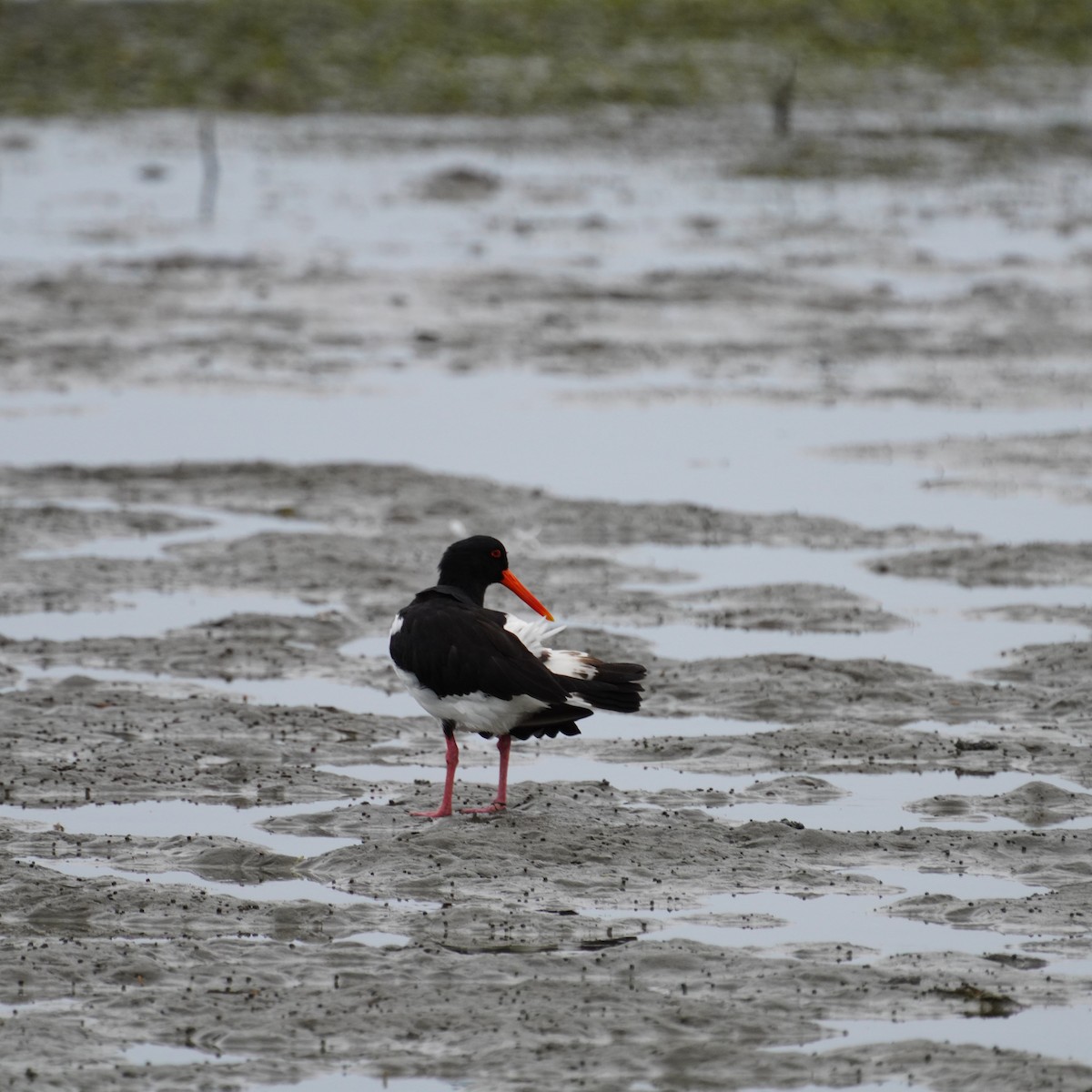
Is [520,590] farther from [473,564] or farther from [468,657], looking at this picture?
[468,657]

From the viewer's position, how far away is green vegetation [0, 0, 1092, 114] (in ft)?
140

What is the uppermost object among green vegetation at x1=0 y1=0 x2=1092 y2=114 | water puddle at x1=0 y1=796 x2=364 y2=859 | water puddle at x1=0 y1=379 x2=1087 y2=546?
green vegetation at x1=0 y1=0 x2=1092 y2=114

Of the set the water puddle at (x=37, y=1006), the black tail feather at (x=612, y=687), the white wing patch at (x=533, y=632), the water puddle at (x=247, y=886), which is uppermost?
the white wing patch at (x=533, y=632)

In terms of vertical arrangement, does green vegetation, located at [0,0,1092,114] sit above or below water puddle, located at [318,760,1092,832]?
above

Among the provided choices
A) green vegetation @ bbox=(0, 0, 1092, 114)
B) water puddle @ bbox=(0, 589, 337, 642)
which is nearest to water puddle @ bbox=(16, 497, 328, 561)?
water puddle @ bbox=(0, 589, 337, 642)

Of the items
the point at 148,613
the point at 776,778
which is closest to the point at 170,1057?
the point at 776,778

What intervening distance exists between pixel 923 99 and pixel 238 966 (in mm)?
38011

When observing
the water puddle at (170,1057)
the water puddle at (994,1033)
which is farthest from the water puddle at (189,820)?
the water puddle at (994,1033)

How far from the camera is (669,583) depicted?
496 inches

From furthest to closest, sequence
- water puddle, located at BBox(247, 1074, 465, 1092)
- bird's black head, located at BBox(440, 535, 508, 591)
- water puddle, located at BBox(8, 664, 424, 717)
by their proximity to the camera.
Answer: water puddle, located at BBox(8, 664, 424, 717) < bird's black head, located at BBox(440, 535, 508, 591) < water puddle, located at BBox(247, 1074, 465, 1092)

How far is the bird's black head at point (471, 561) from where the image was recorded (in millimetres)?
9266

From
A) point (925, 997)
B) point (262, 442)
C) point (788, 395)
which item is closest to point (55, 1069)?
point (925, 997)

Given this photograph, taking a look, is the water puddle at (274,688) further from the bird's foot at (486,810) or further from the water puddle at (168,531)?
the water puddle at (168,531)

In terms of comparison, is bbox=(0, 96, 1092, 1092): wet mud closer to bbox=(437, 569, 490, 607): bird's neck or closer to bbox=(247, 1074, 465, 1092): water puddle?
bbox=(247, 1074, 465, 1092): water puddle
